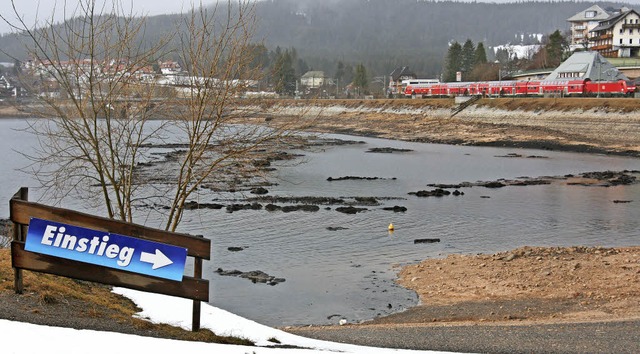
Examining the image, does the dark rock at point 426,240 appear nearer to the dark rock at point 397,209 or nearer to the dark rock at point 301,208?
the dark rock at point 397,209

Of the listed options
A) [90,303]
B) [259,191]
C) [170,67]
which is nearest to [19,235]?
[90,303]

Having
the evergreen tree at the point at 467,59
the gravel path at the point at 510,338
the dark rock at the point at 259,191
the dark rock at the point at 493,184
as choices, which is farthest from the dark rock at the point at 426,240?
the evergreen tree at the point at 467,59

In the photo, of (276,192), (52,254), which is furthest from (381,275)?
(276,192)

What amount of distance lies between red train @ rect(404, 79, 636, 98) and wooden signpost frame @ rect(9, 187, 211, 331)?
283ft

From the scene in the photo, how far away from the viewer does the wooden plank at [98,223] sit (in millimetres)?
8836

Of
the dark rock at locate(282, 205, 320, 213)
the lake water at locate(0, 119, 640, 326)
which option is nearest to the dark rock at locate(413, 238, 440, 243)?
the lake water at locate(0, 119, 640, 326)

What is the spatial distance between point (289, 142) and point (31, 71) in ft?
18.2

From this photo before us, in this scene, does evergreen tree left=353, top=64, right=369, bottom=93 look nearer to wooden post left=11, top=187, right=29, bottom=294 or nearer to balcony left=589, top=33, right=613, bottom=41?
balcony left=589, top=33, right=613, bottom=41

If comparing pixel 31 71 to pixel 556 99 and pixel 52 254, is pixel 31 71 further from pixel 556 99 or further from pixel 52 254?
pixel 556 99

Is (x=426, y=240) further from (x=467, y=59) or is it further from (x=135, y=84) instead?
(x=467, y=59)

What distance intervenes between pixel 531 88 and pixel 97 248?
97.7m

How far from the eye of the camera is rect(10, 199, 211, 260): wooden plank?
A: 8836mm

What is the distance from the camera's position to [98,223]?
8836 millimetres

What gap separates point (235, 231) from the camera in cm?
2878
